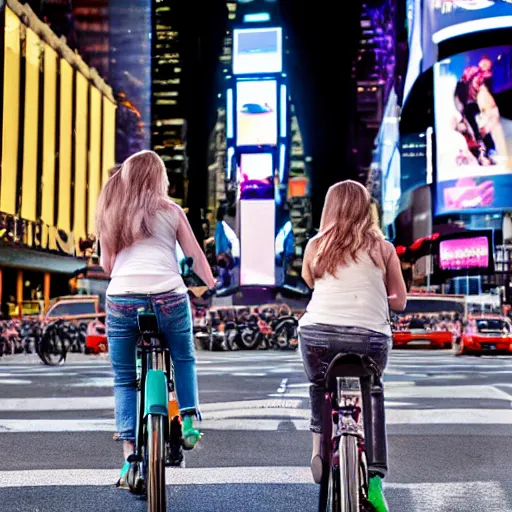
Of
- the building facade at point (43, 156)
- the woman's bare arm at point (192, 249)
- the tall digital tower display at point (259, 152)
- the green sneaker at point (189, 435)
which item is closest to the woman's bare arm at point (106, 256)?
the woman's bare arm at point (192, 249)

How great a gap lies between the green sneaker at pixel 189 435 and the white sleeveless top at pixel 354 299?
745mm

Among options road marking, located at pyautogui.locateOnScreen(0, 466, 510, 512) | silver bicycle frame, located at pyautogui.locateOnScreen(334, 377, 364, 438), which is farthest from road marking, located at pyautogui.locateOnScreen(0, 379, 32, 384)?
silver bicycle frame, located at pyautogui.locateOnScreen(334, 377, 364, 438)

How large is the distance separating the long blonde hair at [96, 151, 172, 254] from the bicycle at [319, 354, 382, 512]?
1.16m

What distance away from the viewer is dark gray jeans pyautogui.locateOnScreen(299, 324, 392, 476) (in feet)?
11.8

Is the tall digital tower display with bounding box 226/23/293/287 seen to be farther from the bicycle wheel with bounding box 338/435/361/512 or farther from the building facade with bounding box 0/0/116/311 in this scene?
the bicycle wheel with bounding box 338/435/361/512

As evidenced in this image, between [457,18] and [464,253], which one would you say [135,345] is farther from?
[464,253]

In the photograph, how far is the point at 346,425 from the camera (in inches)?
137

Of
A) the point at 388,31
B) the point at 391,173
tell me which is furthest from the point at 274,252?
the point at 388,31

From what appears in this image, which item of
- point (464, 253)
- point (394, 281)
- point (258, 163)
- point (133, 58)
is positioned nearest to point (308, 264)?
point (394, 281)

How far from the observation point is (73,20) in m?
51.2

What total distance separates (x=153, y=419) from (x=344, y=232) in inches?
41.9

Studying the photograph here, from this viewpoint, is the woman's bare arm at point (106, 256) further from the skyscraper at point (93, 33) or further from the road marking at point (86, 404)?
the skyscraper at point (93, 33)

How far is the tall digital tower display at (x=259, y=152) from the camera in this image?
3095 inches

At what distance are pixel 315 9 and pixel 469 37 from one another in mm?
65277
